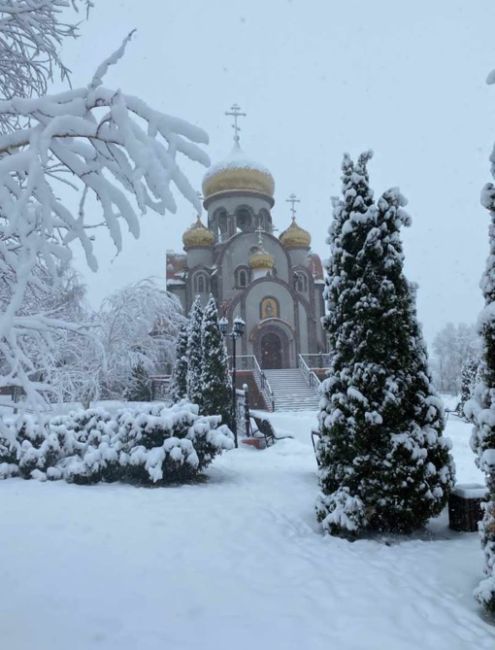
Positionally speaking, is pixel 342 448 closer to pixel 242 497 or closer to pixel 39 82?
pixel 242 497

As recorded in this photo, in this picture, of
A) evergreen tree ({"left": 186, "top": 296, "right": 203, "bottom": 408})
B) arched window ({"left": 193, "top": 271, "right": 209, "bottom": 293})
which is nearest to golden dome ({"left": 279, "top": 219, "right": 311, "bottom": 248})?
arched window ({"left": 193, "top": 271, "right": 209, "bottom": 293})

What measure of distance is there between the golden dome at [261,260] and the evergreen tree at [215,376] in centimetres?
1537

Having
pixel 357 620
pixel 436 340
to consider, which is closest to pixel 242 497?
pixel 357 620

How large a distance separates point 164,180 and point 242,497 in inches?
260

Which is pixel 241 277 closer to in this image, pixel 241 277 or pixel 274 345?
pixel 241 277

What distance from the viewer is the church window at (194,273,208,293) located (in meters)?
35.4

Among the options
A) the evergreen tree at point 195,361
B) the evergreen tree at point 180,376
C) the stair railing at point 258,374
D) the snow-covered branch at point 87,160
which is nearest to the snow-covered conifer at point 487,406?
the snow-covered branch at point 87,160

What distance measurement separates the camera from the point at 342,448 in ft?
20.5

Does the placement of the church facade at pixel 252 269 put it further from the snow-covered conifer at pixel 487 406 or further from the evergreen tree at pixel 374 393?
the snow-covered conifer at pixel 487 406

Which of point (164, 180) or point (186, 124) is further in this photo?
point (186, 124)

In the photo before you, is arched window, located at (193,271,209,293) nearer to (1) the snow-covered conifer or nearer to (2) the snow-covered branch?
(1) the snow-covered conifer

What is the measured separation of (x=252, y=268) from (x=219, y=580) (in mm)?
29028

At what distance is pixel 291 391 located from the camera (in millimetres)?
27141

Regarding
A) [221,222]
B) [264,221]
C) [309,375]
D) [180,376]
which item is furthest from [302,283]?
[180,376]
